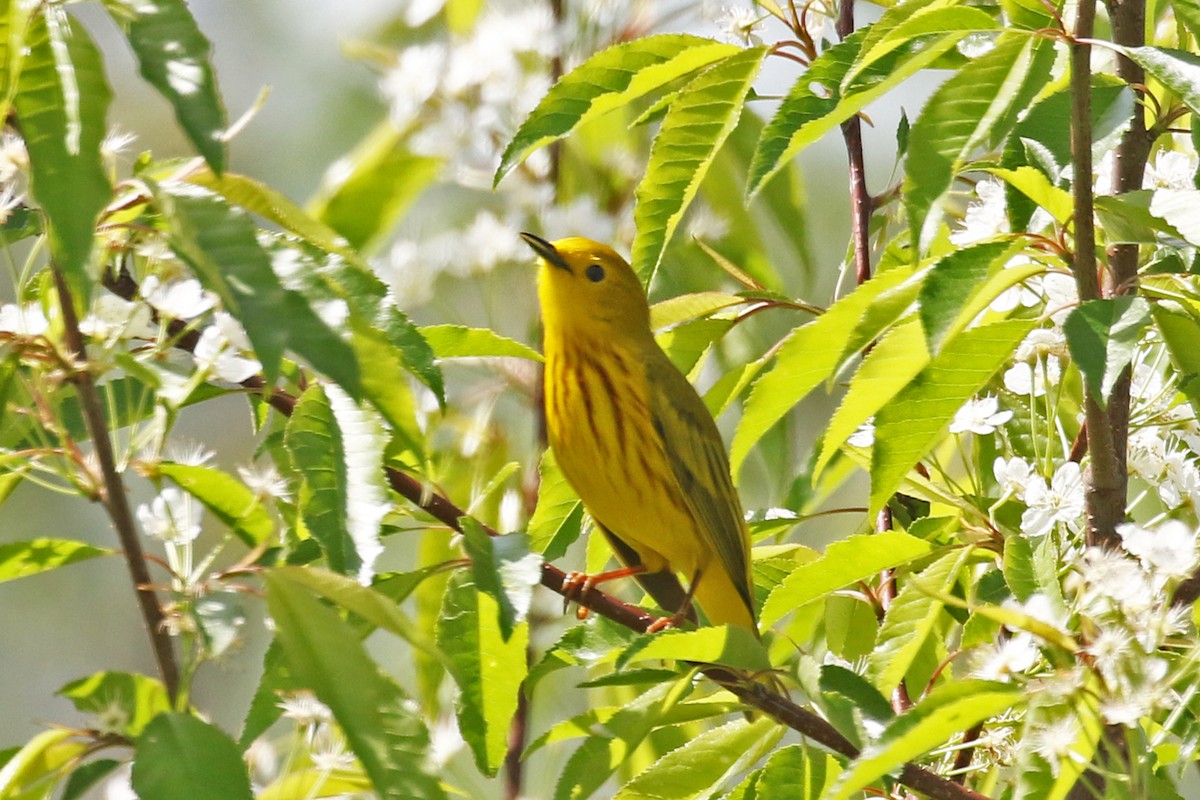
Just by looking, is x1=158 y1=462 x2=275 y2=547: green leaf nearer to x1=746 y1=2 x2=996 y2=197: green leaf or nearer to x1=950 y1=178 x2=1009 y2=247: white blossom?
x1=746 y1=2 x2=996 y2=197: green leaf

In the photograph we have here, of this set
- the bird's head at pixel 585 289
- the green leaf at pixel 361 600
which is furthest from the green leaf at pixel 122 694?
the bird's head at pixel 585 289

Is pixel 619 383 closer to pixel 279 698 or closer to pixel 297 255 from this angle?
pixel 279 698

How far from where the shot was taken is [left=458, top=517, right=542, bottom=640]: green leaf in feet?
5.56

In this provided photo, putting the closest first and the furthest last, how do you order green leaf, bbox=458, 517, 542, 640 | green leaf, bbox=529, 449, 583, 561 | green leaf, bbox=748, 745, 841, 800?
green leaf, bbox=458, 517, 542, 640 < green leaf, bbox=748, 745, 841, 800 < green leaf, bbox=529, 449, 583, 561

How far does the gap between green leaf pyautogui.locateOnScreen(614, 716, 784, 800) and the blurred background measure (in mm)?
963

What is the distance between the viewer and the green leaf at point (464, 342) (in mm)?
2143

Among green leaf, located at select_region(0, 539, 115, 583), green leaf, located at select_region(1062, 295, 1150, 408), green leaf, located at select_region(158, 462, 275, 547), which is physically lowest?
green leaf, located at select_region(0, 539, 115, 583)

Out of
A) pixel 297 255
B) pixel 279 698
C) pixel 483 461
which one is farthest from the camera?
pixel 483 461

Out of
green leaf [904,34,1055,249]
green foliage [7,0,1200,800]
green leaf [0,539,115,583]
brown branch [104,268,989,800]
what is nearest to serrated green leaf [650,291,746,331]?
green foliage [7,0,1200,800]

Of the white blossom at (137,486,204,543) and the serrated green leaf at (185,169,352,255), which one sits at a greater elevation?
the serrated green leaf at (185,169,352,255)

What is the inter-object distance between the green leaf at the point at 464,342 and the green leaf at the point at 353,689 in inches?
29.0

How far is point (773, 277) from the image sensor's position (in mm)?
3131

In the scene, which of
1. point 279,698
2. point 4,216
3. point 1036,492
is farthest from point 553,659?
point 4,216

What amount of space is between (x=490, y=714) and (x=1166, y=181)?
1.32m
